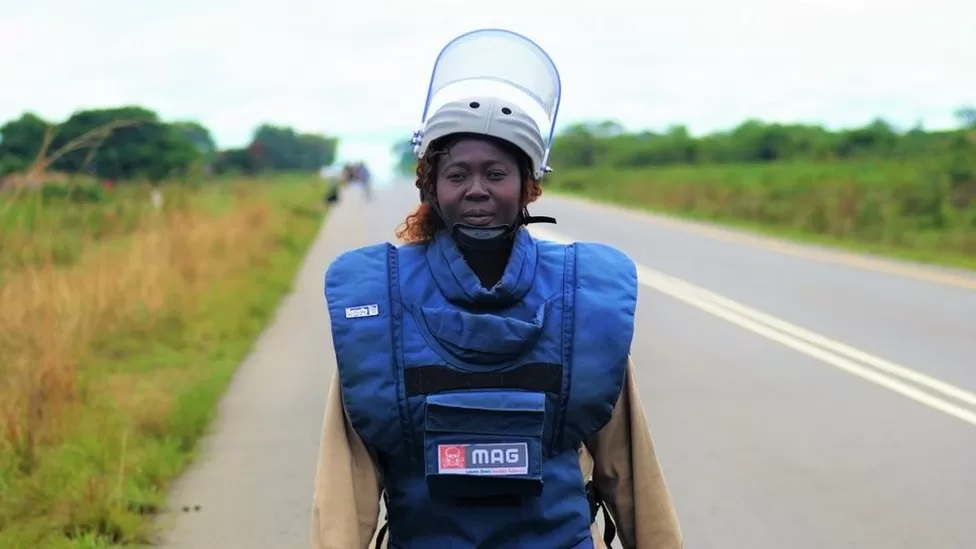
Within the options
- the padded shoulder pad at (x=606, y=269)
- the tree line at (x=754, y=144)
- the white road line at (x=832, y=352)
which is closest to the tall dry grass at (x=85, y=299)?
the white road line at (x=832, y=352)

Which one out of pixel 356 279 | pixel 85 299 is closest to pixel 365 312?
pixel 356 279

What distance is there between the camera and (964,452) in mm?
6734

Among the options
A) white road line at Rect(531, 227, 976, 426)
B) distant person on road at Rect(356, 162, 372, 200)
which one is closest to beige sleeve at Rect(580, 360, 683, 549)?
white road line at Rect(531, 227, 976, 426)

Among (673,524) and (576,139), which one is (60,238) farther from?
(576,139)

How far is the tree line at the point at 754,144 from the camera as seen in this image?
54531mm

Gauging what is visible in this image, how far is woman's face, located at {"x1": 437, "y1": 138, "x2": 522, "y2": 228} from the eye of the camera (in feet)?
7.47

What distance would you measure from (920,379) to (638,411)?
6878 mm

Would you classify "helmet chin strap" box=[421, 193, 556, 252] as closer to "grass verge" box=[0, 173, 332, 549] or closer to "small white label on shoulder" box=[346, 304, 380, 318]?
"small white label on shoulder" box=[346, 304, 380, 318]

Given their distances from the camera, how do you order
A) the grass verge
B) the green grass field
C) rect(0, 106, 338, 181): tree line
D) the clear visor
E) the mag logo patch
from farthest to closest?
the green grass field → rect(0, 106, 338, 181): tree line → the grass verge → the clear visor → the mag logo patch

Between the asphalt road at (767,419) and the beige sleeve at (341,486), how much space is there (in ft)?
10.2

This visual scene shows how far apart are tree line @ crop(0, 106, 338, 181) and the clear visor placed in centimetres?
426

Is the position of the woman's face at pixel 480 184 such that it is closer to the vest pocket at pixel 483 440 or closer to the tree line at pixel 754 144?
the vest pocket at pixel 483 440

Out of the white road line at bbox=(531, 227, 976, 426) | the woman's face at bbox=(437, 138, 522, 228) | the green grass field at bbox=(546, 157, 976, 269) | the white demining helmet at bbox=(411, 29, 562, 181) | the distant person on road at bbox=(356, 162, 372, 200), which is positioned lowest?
the distant person on road at bbox=(356, 162, 372, 200)

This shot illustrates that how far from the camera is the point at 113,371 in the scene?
366 inches
